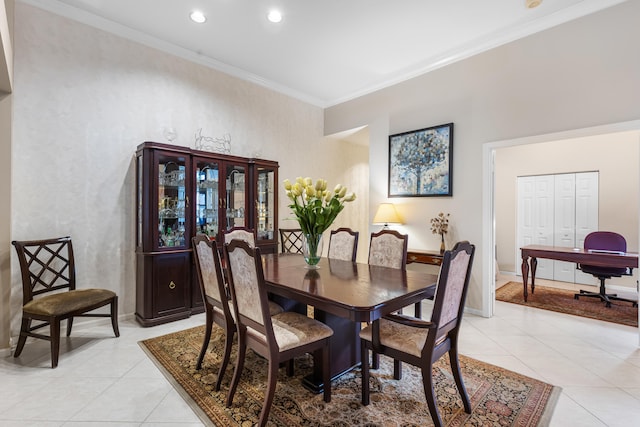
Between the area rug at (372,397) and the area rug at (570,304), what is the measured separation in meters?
2.18

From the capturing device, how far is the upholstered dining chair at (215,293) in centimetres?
204

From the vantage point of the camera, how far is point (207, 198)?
377 centimetres

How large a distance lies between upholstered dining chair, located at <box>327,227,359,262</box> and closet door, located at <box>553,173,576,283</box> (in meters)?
4.40

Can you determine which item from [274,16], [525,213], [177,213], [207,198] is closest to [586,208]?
[525,213]

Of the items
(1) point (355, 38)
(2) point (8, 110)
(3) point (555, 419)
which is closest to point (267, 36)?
(1) point (355, 38)

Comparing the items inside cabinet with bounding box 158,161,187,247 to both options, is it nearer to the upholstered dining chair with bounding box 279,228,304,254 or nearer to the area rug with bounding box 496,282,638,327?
the upholstered dining chair with bounding box 279,228,304,254

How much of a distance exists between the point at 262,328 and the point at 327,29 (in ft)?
10.5

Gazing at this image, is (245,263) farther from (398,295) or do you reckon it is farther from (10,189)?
(10,189)

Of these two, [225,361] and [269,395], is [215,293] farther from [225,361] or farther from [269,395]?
[269,395]

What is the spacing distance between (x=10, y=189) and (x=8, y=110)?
2.18 ft

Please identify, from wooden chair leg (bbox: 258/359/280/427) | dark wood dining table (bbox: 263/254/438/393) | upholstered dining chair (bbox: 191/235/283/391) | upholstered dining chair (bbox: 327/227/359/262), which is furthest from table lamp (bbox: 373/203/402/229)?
wooden chair leg (bbox: 258/359/280/427)

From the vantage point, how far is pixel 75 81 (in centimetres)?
308

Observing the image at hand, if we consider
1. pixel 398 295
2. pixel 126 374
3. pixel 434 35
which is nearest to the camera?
pixel 398 295

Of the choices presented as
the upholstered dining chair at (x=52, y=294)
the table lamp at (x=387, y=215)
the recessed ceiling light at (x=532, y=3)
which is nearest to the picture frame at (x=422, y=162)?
the table lamp at (x=387, y=215)
